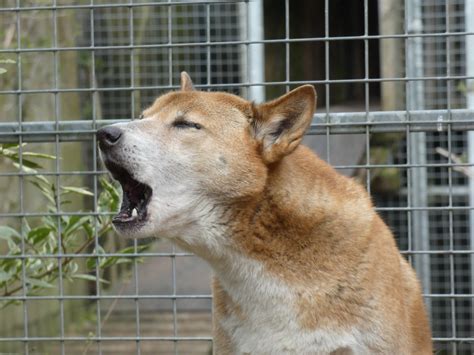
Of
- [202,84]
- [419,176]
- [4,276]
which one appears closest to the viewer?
[4,276]

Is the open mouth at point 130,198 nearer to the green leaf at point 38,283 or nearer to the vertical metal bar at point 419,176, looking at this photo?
the green leaf at point 38,283

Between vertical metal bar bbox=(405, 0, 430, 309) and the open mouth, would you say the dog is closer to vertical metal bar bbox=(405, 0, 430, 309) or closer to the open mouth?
the open mouth

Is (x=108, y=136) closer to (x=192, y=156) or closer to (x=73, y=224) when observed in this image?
(x=192, y=156)

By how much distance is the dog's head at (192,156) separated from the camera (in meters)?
3.47

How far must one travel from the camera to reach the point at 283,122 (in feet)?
11.8

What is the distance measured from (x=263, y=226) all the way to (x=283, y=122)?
0.40 meters

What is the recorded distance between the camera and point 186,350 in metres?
7.61

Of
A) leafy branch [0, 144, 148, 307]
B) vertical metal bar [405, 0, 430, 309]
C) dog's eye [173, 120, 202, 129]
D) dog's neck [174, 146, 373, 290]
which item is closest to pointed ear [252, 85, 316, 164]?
dog's neck [174, 146, 373, 290]

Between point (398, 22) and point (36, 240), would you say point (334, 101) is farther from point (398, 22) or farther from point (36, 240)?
point (36, 240)

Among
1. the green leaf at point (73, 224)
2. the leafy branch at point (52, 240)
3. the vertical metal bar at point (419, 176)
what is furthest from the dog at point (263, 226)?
the vertical metal bar at point (419, 176)

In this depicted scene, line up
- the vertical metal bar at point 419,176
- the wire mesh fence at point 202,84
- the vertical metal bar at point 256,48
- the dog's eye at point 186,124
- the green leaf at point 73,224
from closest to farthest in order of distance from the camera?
the dog's eye at point 186,124 → the green leaf at point 73,224 → the vertical metal bar at point 256,48 → the wire mesh fence at point 202,84 → the vertical metal bar at point 419,176

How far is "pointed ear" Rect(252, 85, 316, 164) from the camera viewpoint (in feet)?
11.6

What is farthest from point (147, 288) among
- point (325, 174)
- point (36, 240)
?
point (325, 174)

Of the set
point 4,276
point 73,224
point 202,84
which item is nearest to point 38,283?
point 4,276
